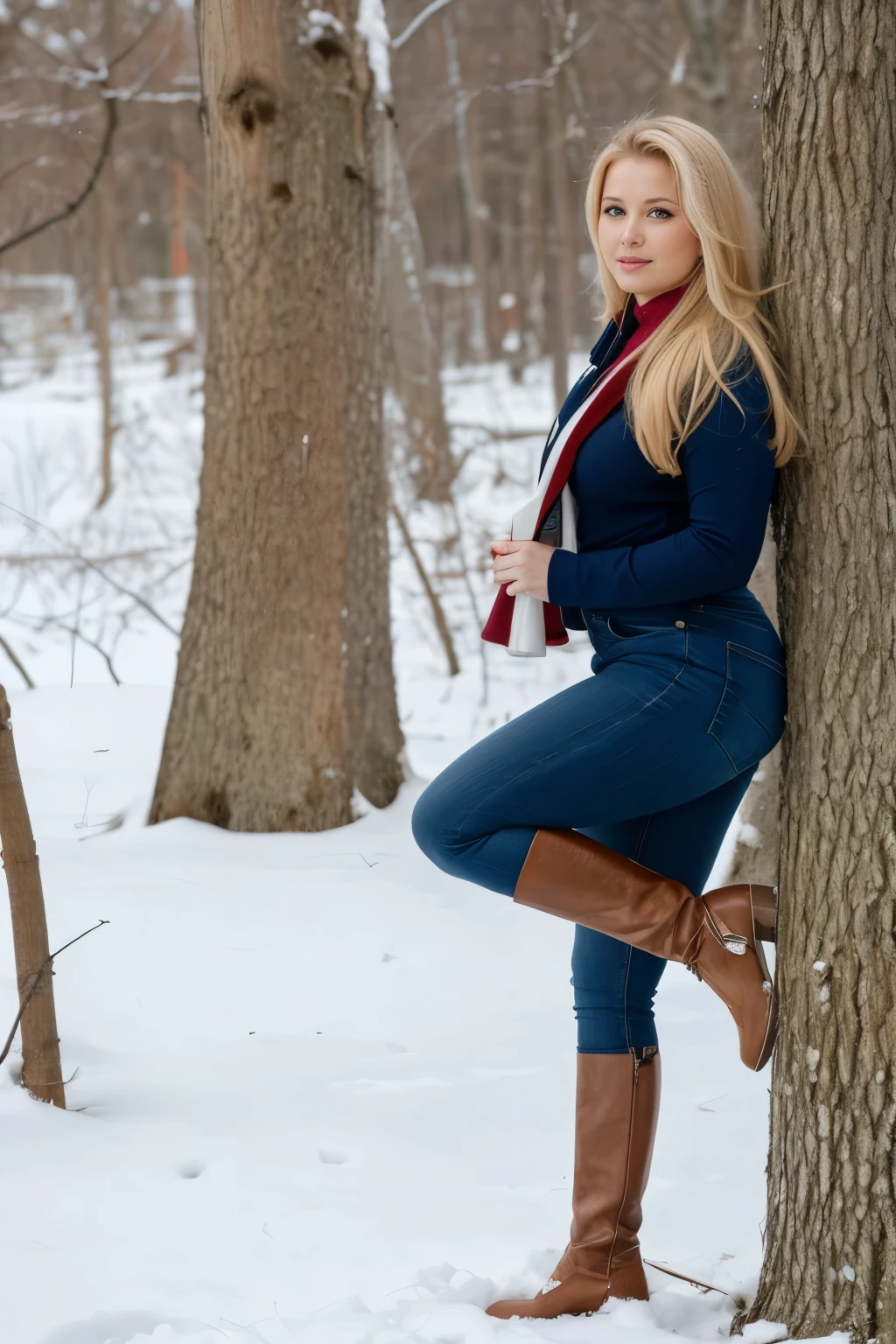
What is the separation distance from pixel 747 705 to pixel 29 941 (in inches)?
60.5

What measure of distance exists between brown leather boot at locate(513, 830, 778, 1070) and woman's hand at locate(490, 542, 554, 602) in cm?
41

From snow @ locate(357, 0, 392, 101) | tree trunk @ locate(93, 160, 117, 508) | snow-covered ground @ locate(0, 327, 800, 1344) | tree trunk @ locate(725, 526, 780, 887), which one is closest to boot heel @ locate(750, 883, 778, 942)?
snow-covered ground @ locate(0, 327, 800, 1344)

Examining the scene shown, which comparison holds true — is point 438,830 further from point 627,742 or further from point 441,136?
point 441,136

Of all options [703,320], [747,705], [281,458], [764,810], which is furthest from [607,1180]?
[281,458]

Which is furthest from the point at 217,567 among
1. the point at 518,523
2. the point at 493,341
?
the point at 493,341

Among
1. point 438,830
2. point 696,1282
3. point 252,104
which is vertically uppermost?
point 252,104

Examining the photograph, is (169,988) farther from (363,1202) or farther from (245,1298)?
(245,1298)

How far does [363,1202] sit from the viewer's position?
2.41 meters

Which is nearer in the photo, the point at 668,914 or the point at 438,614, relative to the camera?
the point at 668,914

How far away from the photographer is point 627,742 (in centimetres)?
196

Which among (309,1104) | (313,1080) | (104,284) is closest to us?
(309,1104)

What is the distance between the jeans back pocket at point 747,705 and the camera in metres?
1.98

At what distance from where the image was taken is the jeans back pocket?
1984 mm

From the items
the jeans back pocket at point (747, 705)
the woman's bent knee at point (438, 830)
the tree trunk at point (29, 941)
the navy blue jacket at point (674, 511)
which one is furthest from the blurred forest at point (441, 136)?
the tree trunk at point (29, 941)
